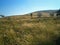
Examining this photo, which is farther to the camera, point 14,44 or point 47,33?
point 47,33

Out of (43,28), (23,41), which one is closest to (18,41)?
(23,41)

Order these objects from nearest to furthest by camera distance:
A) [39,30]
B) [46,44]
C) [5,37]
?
1. [46,44]
2. [5,37]
3. [39,30]

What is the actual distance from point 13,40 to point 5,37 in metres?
0.43

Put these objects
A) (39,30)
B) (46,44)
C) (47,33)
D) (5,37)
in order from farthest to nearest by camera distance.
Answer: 1. (39,30)
2. (47,33)
3. (5,37)
4. (46,44)

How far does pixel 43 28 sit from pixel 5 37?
2.58m

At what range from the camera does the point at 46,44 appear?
6.93 meters

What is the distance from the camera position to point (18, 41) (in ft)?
23.5

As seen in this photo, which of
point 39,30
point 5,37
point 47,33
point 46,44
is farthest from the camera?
point 39,30

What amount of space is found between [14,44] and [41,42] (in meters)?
1.16

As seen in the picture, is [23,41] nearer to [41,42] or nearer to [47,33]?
[41,42]

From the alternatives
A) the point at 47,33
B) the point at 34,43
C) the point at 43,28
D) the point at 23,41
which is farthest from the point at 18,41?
the point at 43,28

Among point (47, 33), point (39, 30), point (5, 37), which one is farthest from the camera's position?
point (39, 30)

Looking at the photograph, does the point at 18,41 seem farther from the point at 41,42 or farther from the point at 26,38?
the point at 41,42

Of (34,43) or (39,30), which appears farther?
(39,30)
